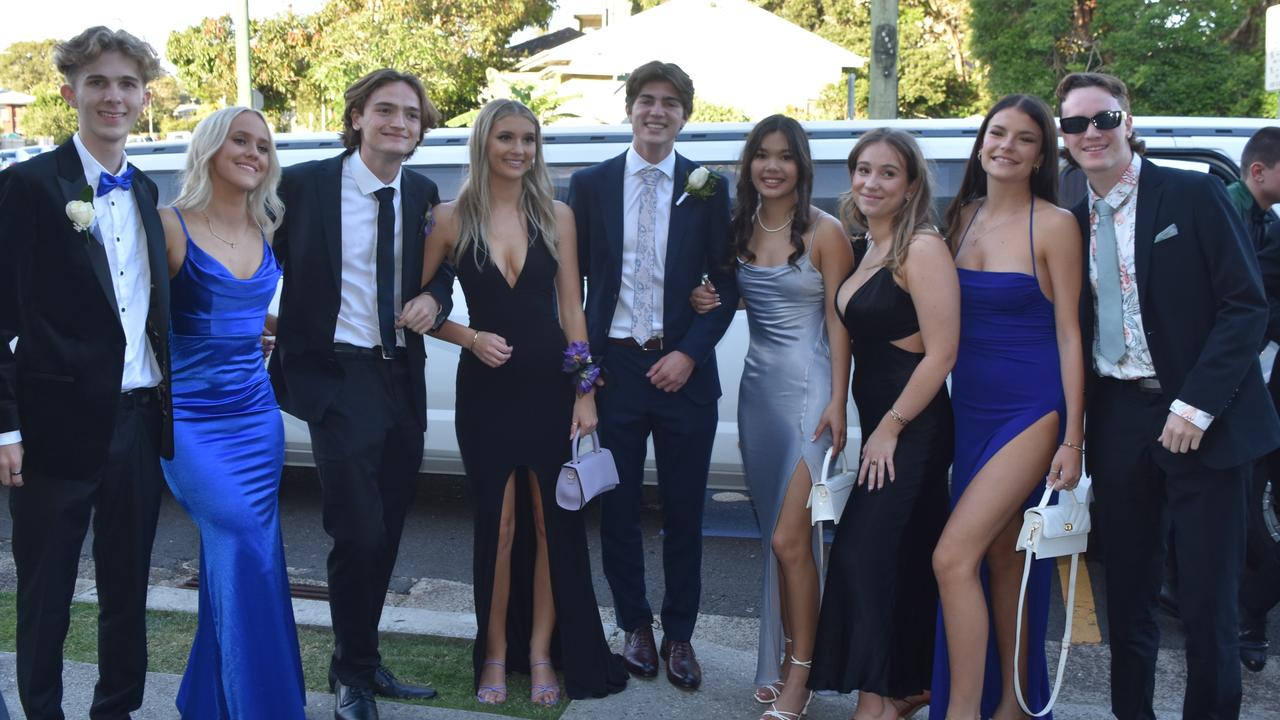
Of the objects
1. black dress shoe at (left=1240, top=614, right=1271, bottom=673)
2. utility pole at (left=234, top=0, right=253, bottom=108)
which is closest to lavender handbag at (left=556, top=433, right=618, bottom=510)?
black dress shoe at (left=1240, top=614, right=1271, bottom=673)

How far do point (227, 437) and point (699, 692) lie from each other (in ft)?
6.25

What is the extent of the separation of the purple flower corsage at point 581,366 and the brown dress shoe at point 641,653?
38.9 inches

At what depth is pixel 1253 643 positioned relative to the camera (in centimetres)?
473

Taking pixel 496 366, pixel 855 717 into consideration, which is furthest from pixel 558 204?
pixel 855 717

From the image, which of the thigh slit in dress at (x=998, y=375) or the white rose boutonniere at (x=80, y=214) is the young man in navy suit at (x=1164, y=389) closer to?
the thigh slit in dress at (x=998, y=375)

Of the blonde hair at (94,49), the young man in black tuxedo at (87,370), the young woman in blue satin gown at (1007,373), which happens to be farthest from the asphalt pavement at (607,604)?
the blonde hair at (94,49)

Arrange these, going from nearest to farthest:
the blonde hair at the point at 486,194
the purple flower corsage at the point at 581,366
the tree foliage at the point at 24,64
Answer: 1. the blonde hair at the point at 486,194
2. the purple flower corsage at the point at 581,366
3. the tree foliage at the point at 24,64

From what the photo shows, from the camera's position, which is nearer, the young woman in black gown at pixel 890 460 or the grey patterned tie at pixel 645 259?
the young woman in black gown at pixel 890 460

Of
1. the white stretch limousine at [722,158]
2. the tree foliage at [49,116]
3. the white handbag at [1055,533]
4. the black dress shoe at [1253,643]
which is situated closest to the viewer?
the white handbag at [1055,533]

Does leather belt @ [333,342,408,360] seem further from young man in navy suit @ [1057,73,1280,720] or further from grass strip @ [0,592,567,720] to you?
young man in navy suit @ [1057,73,1280,720]

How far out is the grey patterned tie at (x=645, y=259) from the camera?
433 centimetres

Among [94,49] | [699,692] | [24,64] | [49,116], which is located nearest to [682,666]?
[699,692]

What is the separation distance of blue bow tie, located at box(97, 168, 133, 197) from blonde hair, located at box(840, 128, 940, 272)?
2.34 metres

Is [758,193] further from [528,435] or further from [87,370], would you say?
[87,370]
